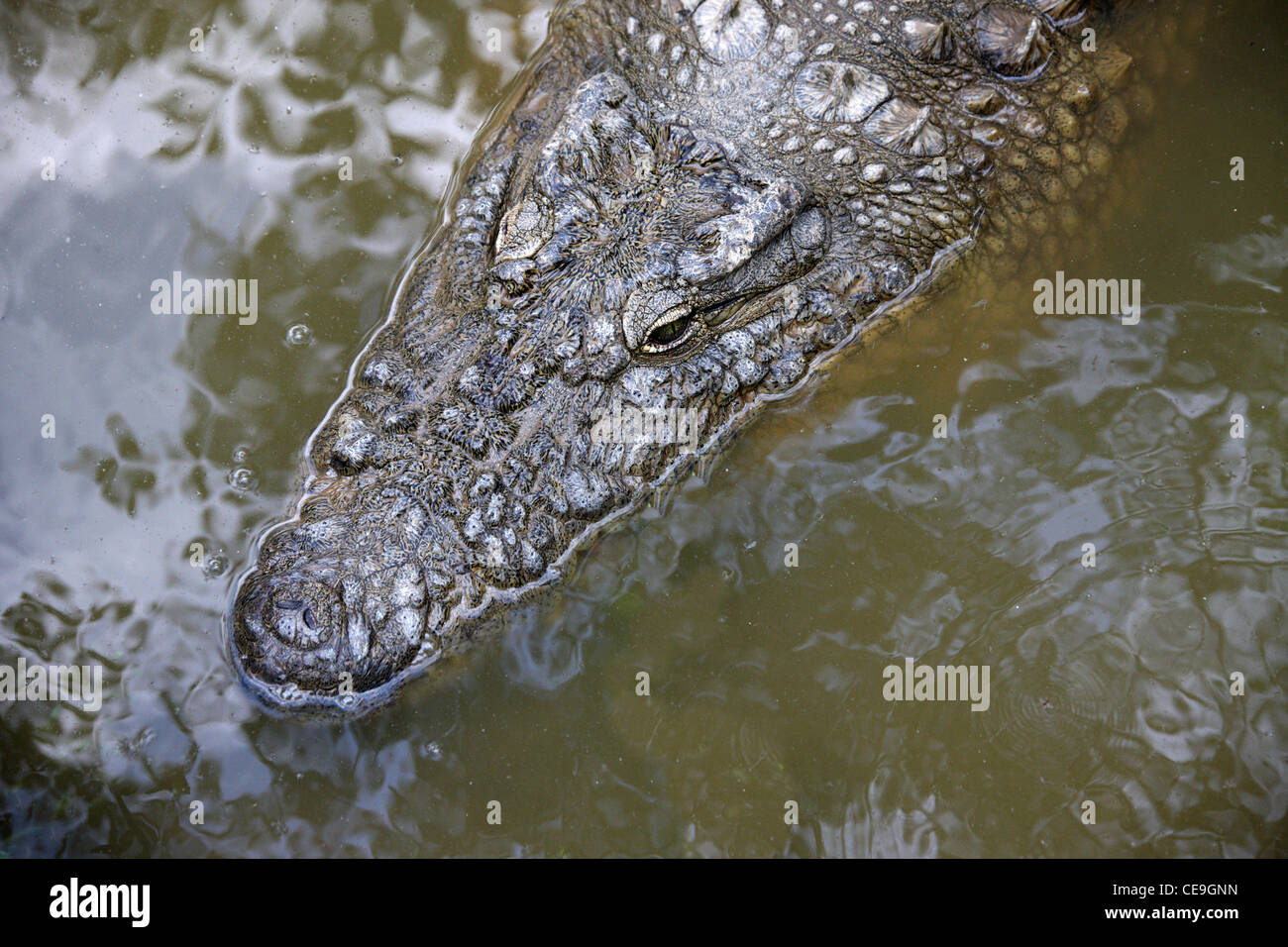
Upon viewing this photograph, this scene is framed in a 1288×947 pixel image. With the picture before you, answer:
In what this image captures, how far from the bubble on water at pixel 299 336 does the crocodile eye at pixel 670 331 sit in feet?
5.46

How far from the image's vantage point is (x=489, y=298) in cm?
379

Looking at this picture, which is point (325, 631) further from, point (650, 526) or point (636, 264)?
point (636, 264)

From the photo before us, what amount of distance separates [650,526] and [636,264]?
3.64 feet

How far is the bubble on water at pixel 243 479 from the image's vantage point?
392cm

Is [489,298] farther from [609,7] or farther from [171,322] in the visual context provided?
[609,7]

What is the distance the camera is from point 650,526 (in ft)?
13.0

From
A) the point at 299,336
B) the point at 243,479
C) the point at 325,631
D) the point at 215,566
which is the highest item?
the point at 299,336

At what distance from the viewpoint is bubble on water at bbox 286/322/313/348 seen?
4.25 meters

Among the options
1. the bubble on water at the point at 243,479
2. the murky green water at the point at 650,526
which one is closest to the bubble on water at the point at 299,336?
the murky green water at the point at 650,526

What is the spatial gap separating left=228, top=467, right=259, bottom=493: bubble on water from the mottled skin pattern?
0.28m

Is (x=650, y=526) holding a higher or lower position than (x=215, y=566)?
higher

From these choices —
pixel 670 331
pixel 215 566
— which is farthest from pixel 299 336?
pixel 670 331

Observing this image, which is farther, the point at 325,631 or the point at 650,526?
A: the point at 650,526

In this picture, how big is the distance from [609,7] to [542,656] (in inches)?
129
